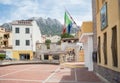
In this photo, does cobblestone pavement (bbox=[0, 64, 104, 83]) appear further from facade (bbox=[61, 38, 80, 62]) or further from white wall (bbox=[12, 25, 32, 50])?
white wall (bbox=[12, 25, 32, 50])

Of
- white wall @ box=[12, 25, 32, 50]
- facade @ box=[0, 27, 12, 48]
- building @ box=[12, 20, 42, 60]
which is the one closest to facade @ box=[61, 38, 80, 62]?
building @ box=[12, 20, 42, 60]

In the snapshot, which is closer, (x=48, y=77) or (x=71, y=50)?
(x=48, y=77)

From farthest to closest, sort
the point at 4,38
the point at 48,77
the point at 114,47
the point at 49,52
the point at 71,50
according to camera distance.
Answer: the point at 4,38 < the point at 49,52 < the point at 71,50 < the point at 48,77 < the point at 114,47

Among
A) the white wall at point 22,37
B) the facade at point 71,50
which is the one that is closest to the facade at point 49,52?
the facade at point 71,50

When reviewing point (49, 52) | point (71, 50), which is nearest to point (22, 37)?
point (49, 52)

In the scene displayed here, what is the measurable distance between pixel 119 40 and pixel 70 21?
24828 mm

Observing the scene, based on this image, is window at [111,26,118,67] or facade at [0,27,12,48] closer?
window at [111,26,118,67]

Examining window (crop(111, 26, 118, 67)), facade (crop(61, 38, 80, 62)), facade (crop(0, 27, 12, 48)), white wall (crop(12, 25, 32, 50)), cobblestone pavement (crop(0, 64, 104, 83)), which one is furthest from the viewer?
facade (crop(0, 27, 12, 48))

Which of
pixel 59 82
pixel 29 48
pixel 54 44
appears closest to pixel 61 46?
pixel 54 44

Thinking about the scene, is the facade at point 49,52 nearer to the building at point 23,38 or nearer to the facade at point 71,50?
the facade at point 71,50

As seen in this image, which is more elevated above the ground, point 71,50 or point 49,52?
point 71,50

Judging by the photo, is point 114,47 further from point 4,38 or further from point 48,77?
point 4,38

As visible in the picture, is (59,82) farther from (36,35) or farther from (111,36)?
(36,35)

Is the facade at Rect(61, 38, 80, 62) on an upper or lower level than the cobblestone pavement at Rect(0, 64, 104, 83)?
upper
